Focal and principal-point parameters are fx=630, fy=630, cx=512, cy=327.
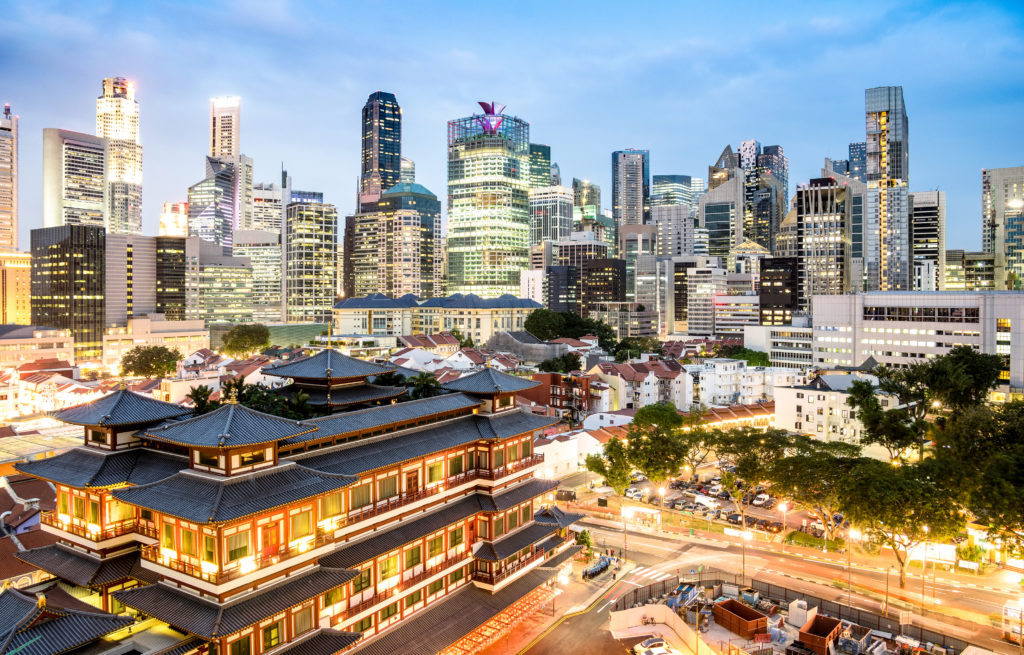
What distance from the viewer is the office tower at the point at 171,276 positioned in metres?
177

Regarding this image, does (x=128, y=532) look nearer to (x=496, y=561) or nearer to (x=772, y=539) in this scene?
(x=496, y=561)

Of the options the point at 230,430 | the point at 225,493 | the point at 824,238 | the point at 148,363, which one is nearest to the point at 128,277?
the point at 148,363

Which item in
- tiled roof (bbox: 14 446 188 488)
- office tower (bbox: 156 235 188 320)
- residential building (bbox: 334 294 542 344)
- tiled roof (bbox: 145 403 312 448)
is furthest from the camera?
office tower (bbox: 156 235 188 320)

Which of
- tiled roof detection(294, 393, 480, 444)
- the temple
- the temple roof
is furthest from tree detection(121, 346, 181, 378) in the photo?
tiled roof detection(294, 393, 480, 444)

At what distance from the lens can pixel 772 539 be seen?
50250 mm

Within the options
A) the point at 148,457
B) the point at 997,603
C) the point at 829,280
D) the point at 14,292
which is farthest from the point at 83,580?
the point at 14,292

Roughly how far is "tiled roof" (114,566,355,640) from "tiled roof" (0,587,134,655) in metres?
1.79

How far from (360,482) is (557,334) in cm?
12249

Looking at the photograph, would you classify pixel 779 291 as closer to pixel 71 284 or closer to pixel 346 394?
pixel 346 394

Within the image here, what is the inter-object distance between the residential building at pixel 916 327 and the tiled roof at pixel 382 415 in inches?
3800

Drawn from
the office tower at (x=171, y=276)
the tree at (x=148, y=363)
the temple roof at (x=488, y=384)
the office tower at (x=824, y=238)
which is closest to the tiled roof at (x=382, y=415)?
the temple roof at (x=488, y=384)

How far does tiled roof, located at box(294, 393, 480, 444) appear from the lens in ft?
94.7

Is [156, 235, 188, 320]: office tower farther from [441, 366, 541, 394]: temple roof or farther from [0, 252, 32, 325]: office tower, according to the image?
[441, 366, 541, 394]: temple roof

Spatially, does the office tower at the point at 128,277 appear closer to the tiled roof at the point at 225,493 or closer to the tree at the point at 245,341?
the tree at the point at 245,341
